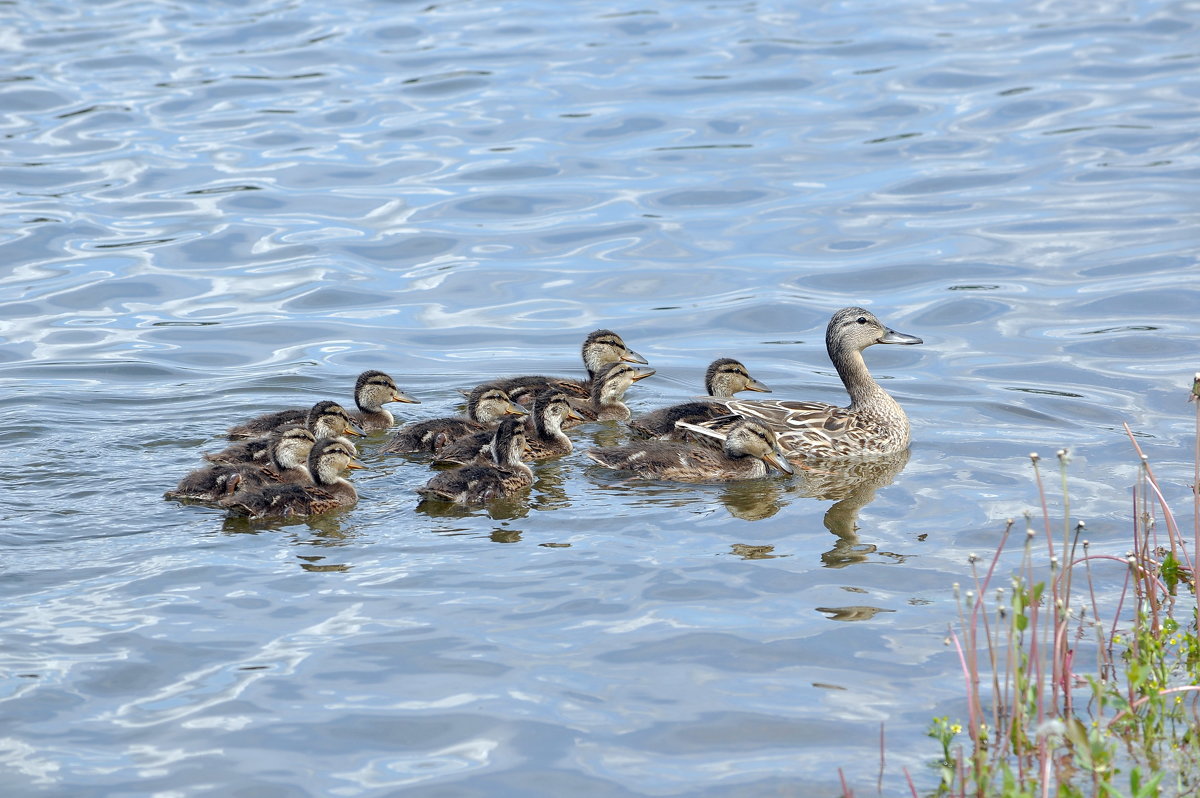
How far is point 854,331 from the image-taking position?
31.1 ft

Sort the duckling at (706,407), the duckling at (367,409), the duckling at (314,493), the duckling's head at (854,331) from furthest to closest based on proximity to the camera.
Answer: the duckling's head at (854,331)
the duckling at (706,407)
the duckling at (367,409)
the duckling at (314,493)

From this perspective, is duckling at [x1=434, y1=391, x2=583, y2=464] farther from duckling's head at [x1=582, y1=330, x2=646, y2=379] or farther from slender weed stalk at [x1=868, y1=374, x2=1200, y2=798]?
slender weed stalk at [x1=868, y1=374, x2=1200, y2=798]

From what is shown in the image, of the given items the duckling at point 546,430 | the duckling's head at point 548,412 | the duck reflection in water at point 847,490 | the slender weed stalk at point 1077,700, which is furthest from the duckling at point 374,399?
the slender weed stalk at point 1077,700

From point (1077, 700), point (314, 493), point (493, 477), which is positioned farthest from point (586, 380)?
point (1077, 700)

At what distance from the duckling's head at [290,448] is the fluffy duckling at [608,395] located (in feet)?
6.22

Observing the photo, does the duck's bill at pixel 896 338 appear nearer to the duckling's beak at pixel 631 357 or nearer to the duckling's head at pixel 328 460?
the duckling's beak at pixel 631 357

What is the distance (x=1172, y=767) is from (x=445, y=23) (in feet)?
56.0

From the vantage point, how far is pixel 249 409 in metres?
9.60

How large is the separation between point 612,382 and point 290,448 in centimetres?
223

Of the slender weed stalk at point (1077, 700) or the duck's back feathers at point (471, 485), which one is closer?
the slender weed stalk at point (1077, 700)

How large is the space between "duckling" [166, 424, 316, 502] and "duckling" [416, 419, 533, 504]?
0.75 metres

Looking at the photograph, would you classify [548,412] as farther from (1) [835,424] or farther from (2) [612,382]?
(1) [835,424]

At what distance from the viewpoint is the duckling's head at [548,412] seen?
350 inches

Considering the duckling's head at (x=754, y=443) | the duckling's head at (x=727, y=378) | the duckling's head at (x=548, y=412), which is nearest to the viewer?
the duckling's head at (x=754, y=443)
